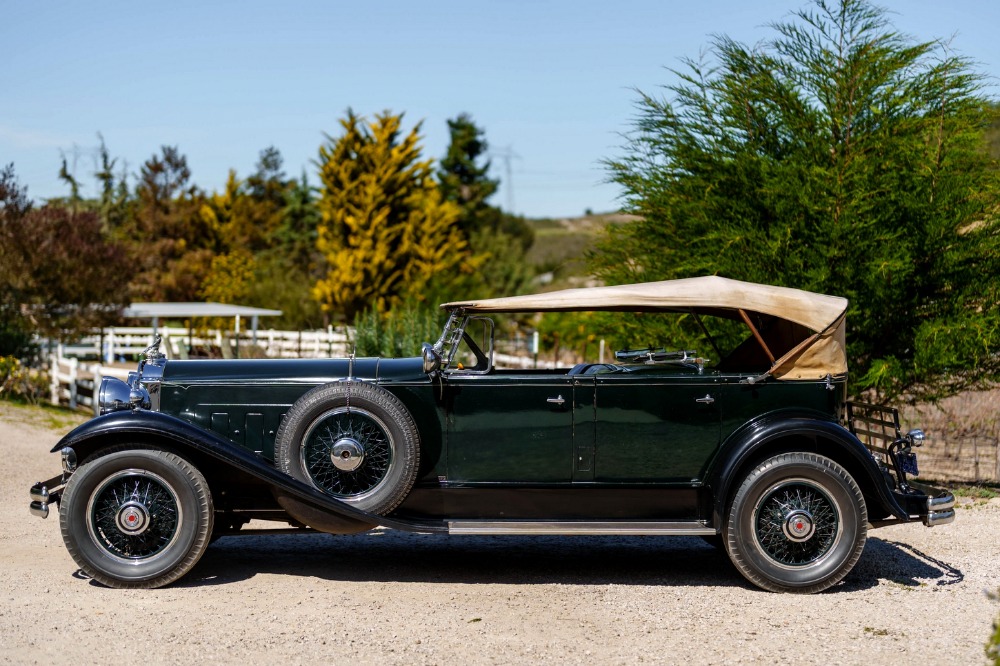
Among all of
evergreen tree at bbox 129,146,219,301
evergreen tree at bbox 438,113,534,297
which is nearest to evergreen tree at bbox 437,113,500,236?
evergreen tree at bbox 438,113,534,297

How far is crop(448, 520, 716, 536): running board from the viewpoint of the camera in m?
5.72

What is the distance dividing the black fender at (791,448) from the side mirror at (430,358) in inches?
70.9

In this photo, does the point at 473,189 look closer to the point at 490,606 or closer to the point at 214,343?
the point at 214,343

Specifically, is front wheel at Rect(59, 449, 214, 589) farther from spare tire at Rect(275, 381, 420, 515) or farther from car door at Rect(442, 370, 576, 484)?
car door at Rect(442, 370, 576, 484)

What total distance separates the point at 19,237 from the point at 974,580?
16.0m

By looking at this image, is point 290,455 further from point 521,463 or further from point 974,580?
point 974,580

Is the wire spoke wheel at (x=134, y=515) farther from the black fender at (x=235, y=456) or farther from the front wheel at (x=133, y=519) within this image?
the black fender at (x=235, y=456)

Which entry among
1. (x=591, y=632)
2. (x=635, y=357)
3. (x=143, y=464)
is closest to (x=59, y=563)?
(x=143, y=464)

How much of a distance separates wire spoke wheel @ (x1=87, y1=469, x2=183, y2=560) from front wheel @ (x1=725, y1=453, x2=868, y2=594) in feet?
11.0

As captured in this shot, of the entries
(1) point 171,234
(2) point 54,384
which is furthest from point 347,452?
(1) point 171,234

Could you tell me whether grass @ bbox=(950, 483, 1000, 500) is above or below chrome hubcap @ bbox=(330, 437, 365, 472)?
below

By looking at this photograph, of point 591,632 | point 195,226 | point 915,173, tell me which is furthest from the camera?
point 195,226

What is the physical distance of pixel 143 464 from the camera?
5.71 m

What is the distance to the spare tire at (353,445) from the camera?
5723 millimetres
